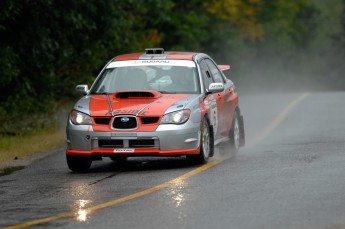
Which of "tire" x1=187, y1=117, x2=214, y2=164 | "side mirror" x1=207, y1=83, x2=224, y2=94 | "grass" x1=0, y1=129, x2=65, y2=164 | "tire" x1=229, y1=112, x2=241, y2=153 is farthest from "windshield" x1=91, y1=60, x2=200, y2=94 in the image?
"grass" x1=0, y1=129, x2=65, y2=164

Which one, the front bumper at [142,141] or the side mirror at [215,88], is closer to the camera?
the front bumper at [142,141]

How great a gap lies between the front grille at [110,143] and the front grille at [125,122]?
0.64 feet

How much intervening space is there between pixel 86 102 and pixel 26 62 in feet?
48.8

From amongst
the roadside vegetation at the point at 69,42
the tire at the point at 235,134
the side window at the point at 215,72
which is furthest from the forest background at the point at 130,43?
the side window at the point at 215,72

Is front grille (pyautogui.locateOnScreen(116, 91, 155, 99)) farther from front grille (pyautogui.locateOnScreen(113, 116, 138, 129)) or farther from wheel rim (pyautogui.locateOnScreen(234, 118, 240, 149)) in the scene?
wheel rim (pyautogui.locateOnScreen(234, 118, 240, 149))

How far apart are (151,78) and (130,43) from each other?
27.5 metres

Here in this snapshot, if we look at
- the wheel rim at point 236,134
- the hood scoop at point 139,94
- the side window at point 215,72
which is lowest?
the wheel rim at point 236,134

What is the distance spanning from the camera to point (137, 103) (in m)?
16.2

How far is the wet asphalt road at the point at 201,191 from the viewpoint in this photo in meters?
10.7

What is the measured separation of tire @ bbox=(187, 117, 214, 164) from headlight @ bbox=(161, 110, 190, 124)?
413 mm

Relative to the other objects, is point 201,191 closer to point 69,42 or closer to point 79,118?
point 79,118

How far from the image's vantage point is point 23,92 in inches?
1187

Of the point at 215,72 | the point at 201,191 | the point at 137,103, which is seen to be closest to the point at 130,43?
the point at 215,72

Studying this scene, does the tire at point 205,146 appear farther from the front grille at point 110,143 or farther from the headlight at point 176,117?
the front grille at point 110,143
